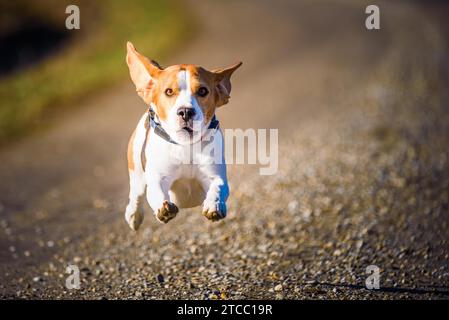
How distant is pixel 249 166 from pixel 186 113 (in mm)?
10981

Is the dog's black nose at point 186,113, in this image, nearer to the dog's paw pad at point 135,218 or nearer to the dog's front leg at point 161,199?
the dog's front leg at point 161,199

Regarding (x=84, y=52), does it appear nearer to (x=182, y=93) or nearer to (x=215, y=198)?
(x=182, y=93)

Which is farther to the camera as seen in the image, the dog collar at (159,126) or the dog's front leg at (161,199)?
the dog collar at (159,126)

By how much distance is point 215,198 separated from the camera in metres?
6.72

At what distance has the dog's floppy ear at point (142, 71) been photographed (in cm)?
681

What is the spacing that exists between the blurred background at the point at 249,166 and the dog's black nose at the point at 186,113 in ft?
13.9

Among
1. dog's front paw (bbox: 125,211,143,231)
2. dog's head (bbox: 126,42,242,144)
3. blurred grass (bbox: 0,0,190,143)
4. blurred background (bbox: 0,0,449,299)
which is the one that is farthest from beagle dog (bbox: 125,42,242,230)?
blurred grass (bbox: 0,0,190,143)

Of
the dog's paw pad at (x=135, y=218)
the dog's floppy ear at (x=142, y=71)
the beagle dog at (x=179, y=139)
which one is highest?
the dog's floppy ear at (x=142, y=71)

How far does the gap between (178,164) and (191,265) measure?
496 cm

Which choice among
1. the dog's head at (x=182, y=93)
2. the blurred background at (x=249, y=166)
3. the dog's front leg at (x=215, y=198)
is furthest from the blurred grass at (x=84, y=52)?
the dog's front leg at (x=215, y=198)

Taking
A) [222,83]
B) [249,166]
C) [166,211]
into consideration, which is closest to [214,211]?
[166,211]

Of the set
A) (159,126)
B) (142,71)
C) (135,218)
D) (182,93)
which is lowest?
(135,218)

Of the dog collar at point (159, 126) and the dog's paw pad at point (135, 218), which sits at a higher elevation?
the dog collar at point (159, 126)
